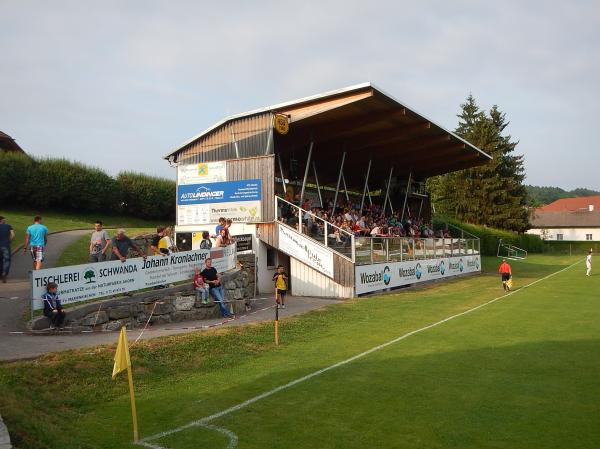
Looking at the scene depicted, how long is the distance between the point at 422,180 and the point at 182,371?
33643 mm

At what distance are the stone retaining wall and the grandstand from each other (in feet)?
15.2

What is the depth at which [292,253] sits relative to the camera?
70.7ft

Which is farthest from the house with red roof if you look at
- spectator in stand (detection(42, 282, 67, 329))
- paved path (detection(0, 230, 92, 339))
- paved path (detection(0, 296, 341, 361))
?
spectator in stand (detection(42, 282, 67, 329))

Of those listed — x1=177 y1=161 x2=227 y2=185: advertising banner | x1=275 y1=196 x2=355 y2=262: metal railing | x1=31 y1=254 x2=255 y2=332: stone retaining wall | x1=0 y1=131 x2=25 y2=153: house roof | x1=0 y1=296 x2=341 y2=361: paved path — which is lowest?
x1=0 y1=296 x2=341 y2=361: paved path

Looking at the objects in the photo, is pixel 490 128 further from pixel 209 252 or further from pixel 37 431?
pixel 37 431

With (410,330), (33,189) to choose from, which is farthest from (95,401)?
(33,189)

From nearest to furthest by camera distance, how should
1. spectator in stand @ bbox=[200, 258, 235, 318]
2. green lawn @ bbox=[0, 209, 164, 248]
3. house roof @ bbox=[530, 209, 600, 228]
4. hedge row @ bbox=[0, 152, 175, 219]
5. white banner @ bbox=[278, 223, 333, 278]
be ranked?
spectator in stand @ bbox=[200, 258, 235, 318] → white banner @ bbox=[278, 223, 333, 278] → green lawn @ bbox=[0, 209, 164, 248] → hedge row @ bbox=[0, 152, 175, 219] → house roof @ bbox=[530, 209, 600, 228]

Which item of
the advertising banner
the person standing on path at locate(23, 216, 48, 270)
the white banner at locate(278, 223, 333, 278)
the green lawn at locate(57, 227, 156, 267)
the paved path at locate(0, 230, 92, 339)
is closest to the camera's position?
the paved path at locate(0, 230, 92, 339)

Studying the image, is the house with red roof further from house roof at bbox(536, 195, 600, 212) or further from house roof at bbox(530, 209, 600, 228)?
house roof at bbox(536, 195, 600, 212)

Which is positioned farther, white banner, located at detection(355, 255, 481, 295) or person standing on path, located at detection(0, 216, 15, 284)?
white banner, located at detection(355, 255, 481, 295)

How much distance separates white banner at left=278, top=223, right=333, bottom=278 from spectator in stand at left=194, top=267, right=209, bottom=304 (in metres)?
6.61

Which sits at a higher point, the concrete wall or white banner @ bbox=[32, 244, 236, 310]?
the concrete wall

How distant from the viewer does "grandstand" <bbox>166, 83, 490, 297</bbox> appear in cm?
2122

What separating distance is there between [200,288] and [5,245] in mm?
5753
